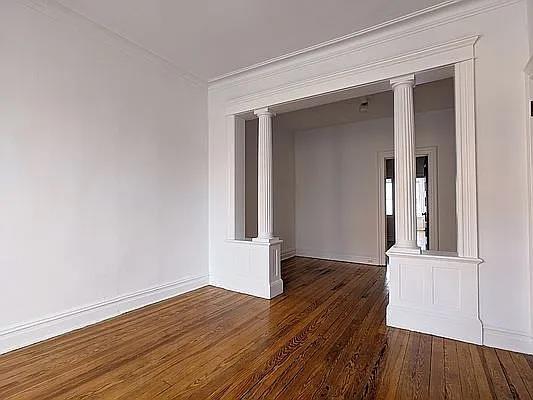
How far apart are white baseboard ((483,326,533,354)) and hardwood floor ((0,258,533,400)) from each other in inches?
3.4

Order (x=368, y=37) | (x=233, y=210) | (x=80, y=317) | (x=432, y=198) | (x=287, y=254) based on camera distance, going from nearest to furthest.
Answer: (x=80, y=317)
(x=368, y=37)
(x=233, y=210)
(x=432, y=198)
(x=287, y=254)

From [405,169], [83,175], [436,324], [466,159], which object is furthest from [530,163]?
[83,175]

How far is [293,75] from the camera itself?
3783 millimetres

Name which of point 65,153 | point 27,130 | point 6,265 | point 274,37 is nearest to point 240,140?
point 274,37

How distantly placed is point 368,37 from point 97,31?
2.70 m

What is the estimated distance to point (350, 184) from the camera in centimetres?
632

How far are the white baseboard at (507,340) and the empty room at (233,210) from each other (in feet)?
0.04

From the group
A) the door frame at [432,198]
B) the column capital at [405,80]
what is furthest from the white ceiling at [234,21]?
the door frame at [432,198]

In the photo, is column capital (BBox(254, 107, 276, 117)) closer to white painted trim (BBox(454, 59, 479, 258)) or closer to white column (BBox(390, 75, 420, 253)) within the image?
white column (BBox(390, 75, 420, 253))

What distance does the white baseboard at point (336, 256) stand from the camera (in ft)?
19.9

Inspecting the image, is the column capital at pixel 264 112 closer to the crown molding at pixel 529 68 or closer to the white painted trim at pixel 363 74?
the white painted trim at pixel 363 74

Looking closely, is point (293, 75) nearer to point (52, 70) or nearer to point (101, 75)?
point (101, 75)

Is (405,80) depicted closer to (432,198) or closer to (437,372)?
(437,372)

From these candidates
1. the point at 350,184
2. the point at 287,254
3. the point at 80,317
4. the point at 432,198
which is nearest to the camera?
the point at 80,317
